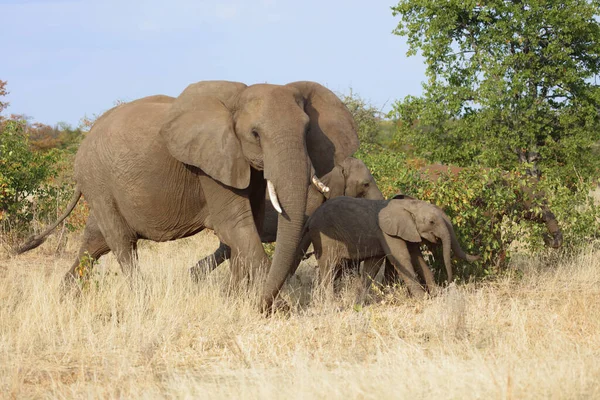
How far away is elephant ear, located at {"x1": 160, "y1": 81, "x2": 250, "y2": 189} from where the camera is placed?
798cm

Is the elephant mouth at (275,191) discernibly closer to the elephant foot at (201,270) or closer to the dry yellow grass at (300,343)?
the dry yellow grass at (300,343)

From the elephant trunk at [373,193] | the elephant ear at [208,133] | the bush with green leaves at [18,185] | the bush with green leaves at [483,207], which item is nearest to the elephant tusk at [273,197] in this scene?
the elephant ear at [208,133]

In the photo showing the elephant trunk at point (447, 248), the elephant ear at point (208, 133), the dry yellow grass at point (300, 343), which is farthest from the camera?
the elephant trunk at point (447, 248)

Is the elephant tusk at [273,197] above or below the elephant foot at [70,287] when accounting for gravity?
above

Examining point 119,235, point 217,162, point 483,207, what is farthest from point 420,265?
point 119,235

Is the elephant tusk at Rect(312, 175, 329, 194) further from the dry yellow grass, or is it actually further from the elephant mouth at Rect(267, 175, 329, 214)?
the dry yellow grass

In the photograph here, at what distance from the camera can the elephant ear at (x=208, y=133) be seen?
7.98m

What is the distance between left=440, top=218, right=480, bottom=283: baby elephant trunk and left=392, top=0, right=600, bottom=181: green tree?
6.11 metres

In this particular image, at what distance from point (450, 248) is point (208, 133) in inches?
122

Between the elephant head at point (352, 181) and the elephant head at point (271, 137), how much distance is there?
343 cm

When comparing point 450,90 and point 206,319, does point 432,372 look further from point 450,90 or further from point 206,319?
point 450,90

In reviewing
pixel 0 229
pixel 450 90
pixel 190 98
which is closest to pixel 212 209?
pixel 190 98

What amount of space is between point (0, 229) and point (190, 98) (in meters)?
6.41

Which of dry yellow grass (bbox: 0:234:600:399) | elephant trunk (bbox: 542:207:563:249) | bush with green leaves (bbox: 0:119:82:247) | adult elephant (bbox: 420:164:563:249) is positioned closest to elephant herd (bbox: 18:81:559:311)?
dry yellow grass (bbox: 0:234:600:399)
